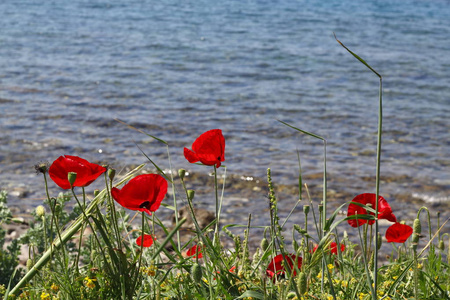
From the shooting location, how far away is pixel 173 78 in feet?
35.4

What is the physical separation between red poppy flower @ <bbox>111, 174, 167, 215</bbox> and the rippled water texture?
4228 millimetres

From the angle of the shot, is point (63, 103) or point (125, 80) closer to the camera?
point (63, 103)

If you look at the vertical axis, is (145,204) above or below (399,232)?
above

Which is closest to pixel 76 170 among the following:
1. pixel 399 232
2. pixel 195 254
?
pixel 195 254

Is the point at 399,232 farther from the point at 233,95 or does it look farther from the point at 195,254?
the point at 233,95

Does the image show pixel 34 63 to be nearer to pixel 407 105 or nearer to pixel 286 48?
pixel 286 48

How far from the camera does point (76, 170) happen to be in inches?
64.0

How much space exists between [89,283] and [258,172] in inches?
180

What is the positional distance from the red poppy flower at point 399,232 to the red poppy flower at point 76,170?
3.42 feet

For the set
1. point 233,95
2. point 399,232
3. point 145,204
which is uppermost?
point 145,204

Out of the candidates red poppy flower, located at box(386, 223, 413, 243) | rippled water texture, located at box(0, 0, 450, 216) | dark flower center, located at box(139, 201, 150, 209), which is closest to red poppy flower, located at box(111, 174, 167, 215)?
dark flower center, located at box(139, 201, 150, 209)

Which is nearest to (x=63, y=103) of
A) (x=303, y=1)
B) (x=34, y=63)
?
(x=34, y=63)

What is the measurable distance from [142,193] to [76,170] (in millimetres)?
193

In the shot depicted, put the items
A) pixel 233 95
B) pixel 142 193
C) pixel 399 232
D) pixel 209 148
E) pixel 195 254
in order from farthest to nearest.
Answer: pixel 233 95, pixel 399 232, pixel 195 254, pixel 209 148, pixel 142 193
